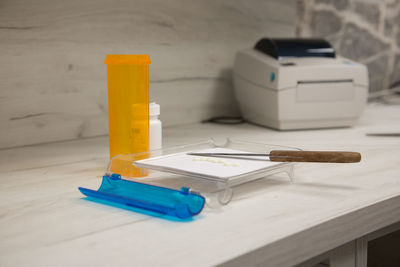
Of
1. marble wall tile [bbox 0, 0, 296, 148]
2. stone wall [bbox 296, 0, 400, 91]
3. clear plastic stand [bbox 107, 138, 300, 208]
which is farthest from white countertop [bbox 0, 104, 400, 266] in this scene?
stone wall [bbox 296, 0, 400, 91]

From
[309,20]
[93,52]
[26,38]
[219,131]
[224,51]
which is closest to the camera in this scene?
[26,38]

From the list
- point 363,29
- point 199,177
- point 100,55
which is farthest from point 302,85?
point 363,29

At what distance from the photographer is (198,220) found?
2.00ft

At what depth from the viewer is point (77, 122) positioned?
1188 millimetres

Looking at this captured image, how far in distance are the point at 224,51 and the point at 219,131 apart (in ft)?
1.05

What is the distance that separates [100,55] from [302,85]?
526mm

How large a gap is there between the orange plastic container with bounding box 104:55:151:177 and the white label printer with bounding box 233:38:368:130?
50 cm

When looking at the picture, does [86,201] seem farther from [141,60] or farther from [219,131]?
[219,131]

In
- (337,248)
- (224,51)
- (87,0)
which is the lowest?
(337,248)

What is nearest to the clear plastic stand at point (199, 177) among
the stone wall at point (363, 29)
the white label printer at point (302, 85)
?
the white label printer at point (302, 85)

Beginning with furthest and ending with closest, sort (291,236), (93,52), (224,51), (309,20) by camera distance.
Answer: (309,20) → (224,51) → (93,52) → (291,236)

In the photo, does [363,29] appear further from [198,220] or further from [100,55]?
[198,220]

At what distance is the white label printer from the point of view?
1.26m

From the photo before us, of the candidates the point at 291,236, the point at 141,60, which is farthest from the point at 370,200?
the point at 141,60
